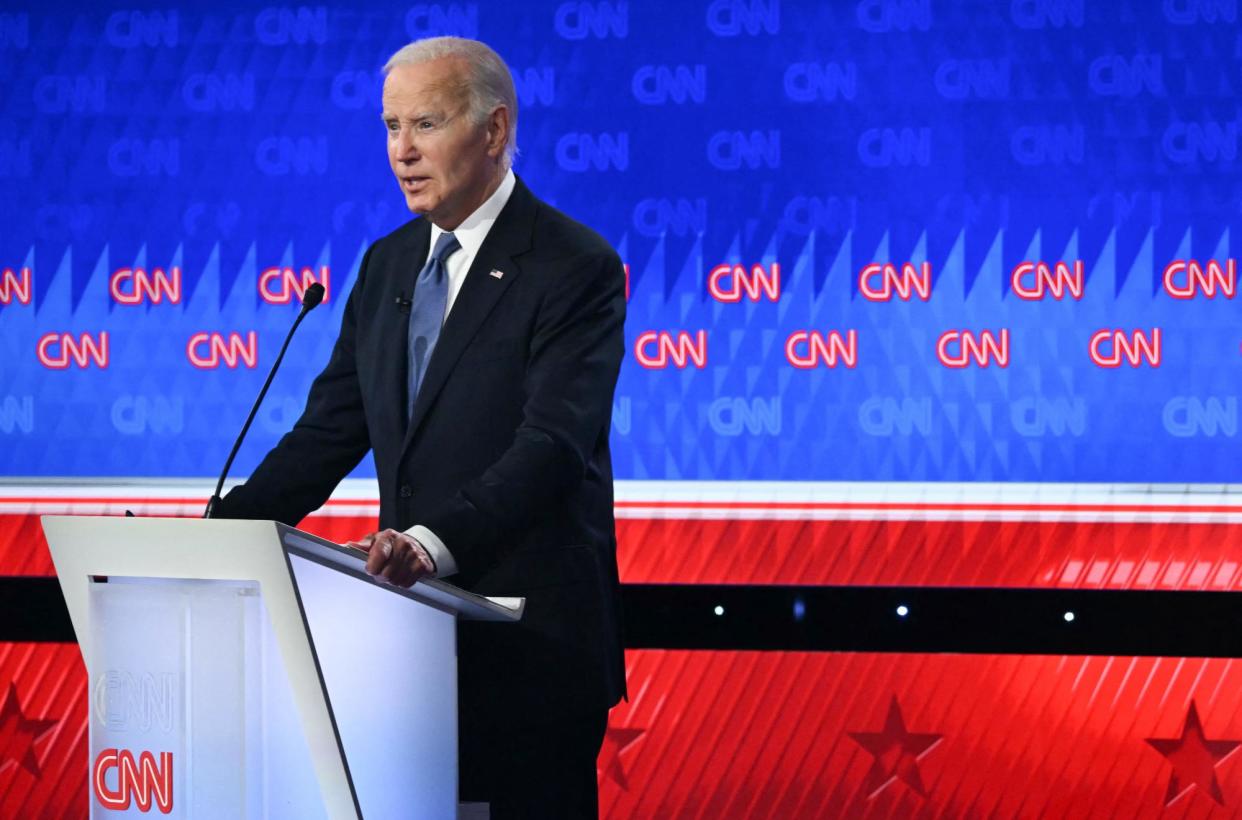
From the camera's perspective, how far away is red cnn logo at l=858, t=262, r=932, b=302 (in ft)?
10.0

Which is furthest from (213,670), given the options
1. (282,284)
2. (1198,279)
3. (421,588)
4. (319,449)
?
(1198,279)

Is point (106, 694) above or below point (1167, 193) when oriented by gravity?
below

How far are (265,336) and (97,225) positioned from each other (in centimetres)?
45

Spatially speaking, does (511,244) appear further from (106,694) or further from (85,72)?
(85,72)

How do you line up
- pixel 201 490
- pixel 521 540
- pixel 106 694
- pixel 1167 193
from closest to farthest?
1. pixel 106 694
2. pixel 521 540
3. pixel 1167 193
4. pixel 201 490

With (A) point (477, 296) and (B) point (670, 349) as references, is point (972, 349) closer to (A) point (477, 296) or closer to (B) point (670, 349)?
(B) point (670, 349)

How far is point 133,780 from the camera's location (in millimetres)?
1545

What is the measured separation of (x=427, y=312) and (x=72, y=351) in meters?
1.61

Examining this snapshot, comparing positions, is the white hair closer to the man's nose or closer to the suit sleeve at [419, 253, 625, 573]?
the man's nose

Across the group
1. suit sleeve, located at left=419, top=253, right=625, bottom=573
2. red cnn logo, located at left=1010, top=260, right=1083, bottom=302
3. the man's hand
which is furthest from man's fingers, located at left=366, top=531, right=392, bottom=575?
red cnn logo, located at left=1010, top=260, right=1083, bottom=302

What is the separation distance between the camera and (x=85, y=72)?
3.32 metres

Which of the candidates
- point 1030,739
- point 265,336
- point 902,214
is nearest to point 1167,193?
point 902,214

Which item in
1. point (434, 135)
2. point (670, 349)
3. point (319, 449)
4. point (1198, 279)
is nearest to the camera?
point (434, 135)

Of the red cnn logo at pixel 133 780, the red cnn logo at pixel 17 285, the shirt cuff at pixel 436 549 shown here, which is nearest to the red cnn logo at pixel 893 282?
the shirt cuff at pixel 436 549
